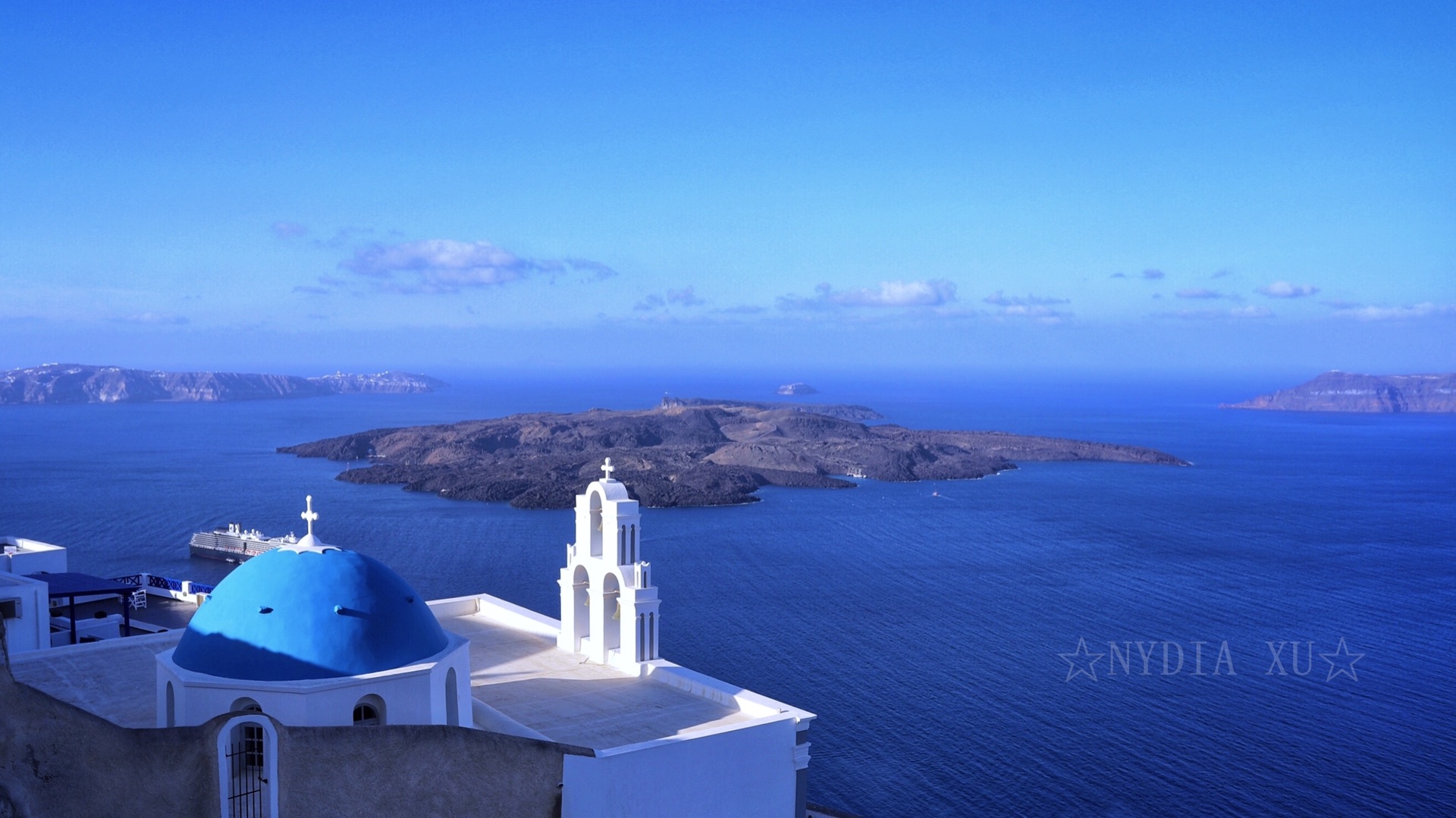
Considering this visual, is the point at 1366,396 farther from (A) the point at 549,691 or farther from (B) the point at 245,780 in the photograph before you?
(B) the point at 245,780

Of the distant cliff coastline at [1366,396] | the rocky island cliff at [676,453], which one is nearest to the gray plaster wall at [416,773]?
the rocky island cliff at [676,453]

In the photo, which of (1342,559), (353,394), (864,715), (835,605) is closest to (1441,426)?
(1342,559)

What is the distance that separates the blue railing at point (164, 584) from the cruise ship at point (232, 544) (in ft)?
39.8

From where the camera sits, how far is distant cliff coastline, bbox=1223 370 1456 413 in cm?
15900

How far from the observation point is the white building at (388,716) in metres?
9.29

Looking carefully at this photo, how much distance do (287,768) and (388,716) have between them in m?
1.08

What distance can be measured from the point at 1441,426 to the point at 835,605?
125m

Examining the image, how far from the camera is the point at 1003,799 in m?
18.7

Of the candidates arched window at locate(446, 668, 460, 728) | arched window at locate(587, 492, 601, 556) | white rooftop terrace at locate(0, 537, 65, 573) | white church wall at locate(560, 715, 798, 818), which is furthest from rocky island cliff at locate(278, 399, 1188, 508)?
arched window at locate(446, 668, 460, 728)

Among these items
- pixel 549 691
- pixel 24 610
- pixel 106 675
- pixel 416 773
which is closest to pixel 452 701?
pixel 416 773

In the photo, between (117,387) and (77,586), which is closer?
(77,586)

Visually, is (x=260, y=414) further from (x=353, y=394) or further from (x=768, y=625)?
(x=768, y=625)

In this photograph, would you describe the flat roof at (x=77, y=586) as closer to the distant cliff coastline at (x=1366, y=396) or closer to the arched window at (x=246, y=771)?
the arched window at (x=246, y=771)

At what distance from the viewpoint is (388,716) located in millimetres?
10031
